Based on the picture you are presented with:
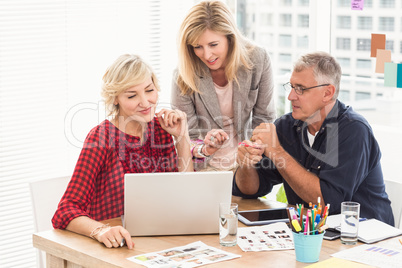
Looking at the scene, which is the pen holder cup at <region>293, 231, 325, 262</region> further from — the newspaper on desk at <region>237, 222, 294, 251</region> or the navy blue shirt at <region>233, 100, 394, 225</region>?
the navy blue shirt at <region>233, 100, 394, 225</region>

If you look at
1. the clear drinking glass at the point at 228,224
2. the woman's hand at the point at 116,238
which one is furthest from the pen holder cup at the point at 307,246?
the woman's hand at the point at 116,238

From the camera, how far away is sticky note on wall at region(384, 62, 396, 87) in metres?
3.29

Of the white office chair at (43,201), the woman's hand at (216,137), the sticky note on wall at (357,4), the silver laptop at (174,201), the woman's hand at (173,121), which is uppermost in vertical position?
the sticky note on wall at (357,4)

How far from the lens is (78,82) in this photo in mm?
3555

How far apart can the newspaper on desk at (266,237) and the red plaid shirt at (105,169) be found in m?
0.53

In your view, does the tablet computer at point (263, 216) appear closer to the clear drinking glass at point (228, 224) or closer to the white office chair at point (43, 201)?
the clear drinking glass at point (228, 224)

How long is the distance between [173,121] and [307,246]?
957 mm

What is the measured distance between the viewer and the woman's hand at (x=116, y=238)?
1804 mm

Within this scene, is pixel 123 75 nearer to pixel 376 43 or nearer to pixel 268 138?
pixel 268 138

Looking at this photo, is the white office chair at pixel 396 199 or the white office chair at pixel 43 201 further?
the white office chair at pixel 43 201

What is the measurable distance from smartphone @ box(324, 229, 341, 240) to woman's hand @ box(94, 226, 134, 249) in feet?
2.15

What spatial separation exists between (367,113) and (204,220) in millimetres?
2460

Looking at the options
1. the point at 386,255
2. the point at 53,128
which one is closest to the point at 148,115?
the point at 386,255

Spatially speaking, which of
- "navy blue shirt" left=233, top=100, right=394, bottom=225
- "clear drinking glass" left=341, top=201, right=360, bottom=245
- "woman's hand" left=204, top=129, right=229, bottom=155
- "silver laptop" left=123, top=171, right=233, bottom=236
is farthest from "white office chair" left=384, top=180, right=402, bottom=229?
"silver laptop" left=123, top=171, right=233, bottom=236
